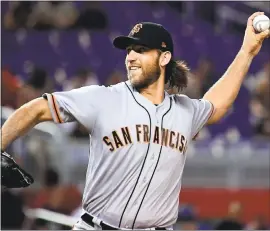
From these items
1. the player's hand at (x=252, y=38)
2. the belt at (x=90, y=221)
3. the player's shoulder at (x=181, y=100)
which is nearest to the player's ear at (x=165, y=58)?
the player's shoulder at (x=181, y=100)

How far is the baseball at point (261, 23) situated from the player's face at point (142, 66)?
2.45 ft

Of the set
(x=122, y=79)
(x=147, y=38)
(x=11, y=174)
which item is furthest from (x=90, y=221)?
(x=122, y=79)

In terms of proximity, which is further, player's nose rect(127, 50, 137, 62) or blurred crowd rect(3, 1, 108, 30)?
blurred crowd rect(3, 1, 108, 30)

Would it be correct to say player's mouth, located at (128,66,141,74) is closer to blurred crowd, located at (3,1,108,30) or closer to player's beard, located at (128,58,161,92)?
player's beard, located at (128,58,161,92)

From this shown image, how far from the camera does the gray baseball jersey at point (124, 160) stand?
5051 mm

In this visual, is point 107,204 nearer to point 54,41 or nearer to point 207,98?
point 207,98

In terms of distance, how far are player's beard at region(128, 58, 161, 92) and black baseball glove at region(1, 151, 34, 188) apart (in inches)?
31.0

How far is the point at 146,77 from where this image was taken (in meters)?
5.20

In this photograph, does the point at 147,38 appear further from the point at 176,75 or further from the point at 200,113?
the point at 200,113

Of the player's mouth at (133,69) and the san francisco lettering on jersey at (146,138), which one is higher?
the player's mouth at (133,69)

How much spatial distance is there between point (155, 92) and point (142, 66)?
22 cm

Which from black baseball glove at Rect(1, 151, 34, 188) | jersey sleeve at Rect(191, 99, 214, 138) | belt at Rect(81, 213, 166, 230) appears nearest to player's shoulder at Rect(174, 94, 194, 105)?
jersey sleeve at Rect(191, 99, 214, 138)

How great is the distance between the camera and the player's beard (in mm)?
5176

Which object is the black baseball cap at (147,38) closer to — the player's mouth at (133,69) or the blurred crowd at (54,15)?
the player's mouth at (133,69)
